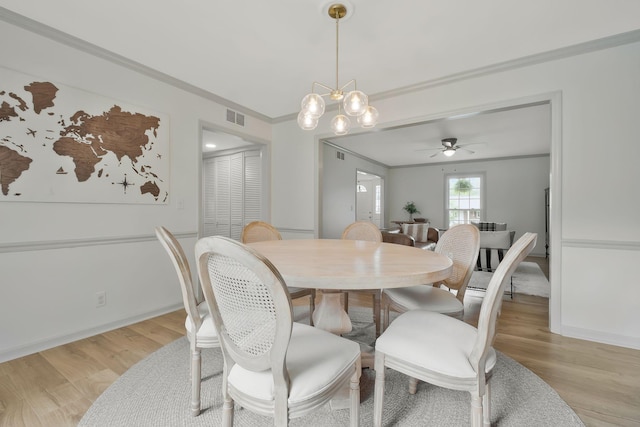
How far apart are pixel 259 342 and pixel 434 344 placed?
719 mm

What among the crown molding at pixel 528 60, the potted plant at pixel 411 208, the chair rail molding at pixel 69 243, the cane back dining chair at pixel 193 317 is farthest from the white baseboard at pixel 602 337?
the potted plant at pixel 411 208

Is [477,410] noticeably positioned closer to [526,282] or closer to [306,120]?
[306,120]

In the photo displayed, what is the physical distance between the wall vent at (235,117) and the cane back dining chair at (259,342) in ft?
10.3

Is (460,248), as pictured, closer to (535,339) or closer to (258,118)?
(535,339)

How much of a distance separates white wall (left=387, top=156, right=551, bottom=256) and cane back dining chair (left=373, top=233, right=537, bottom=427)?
7.20 metres

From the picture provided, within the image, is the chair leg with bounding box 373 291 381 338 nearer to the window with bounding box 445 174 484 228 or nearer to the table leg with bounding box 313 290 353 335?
the table leg with bounding box 313 290 353 335

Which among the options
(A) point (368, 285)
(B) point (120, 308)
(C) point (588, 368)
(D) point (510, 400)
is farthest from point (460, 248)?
(B) point (120, 308)

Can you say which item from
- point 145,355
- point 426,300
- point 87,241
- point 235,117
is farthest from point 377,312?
point 235,117

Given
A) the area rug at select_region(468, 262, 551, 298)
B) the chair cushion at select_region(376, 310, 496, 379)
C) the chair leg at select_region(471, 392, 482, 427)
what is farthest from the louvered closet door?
the chair leg at select_region(471, 392, 482, 427)

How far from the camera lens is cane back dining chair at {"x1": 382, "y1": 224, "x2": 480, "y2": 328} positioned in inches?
66.9

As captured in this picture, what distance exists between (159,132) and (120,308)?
5.59 ft

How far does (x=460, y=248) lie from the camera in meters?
2.03

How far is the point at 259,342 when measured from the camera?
89 cm

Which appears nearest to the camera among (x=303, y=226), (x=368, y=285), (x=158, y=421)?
(x=368, y=285)
